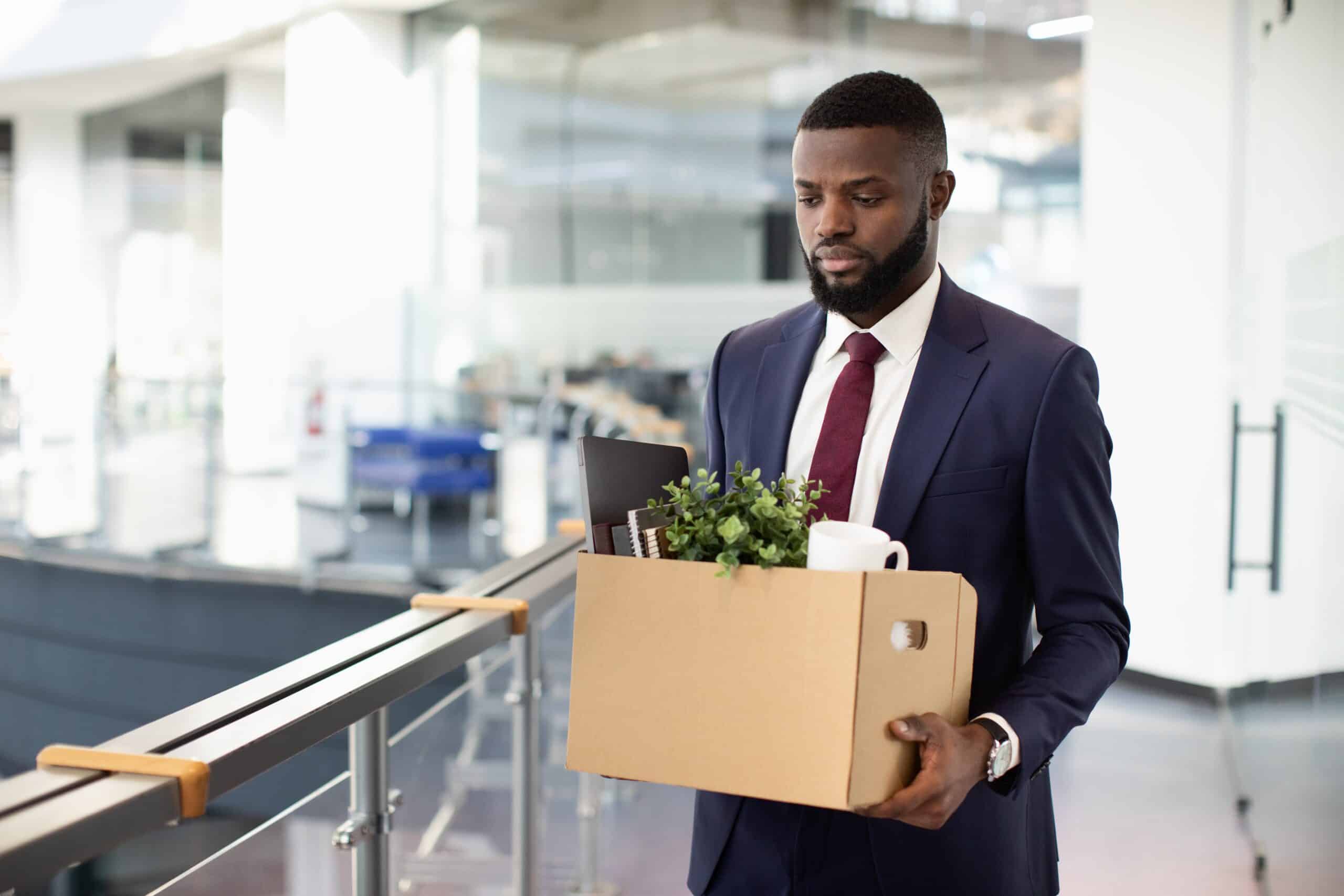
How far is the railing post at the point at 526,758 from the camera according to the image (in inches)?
92.5

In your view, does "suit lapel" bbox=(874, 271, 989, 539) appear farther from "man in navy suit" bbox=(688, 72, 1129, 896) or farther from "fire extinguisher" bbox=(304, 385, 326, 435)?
"fire extinguisher" bbox=(304, 385, 326, 435)

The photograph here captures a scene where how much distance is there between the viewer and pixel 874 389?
4.28 feet

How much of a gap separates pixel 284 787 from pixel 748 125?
7.50 meters

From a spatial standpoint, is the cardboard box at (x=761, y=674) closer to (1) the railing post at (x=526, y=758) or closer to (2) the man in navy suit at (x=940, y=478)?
(2) the man in navy suit at (x=940, y=478)

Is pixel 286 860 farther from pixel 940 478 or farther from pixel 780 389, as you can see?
pixel 940 478

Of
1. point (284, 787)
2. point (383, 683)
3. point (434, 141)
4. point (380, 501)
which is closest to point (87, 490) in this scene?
point (380, 501)

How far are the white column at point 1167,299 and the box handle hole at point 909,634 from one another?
415 cm

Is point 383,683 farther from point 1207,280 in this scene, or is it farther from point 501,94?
point 501,94

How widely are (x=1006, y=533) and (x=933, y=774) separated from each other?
0.31 metres

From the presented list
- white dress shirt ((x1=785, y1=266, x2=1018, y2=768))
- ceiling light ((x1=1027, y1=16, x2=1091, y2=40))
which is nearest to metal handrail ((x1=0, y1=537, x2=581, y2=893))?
white dress shirt ((x1=785, y1=266, x2=1018, y2=768))

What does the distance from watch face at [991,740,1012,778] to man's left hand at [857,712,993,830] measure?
0.03 m

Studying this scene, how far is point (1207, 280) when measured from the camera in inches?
187

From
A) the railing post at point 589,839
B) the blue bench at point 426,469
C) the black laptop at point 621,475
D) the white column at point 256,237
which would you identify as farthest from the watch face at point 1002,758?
the white column at point 256,237

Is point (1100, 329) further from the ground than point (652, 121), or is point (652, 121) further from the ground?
point (652, 121)
